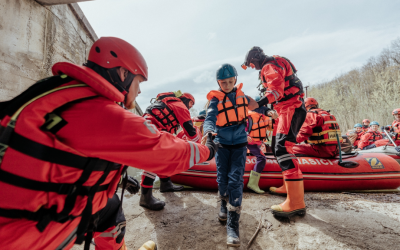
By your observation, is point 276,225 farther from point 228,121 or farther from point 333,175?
point 333,175

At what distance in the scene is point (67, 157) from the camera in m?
0.88

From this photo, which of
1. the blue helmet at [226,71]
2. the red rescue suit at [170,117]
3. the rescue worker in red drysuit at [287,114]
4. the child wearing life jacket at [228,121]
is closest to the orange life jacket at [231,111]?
the child wearing life jacket at [228,121]

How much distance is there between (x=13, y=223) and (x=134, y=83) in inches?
A: 38.7

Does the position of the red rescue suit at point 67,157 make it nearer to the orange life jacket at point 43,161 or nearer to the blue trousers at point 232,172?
the orange life jacket at point 43,161

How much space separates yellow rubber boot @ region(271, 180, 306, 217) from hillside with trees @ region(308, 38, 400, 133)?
80.1 ft

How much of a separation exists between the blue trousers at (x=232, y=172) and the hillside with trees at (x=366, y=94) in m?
25.2

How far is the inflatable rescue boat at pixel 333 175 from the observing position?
390cm

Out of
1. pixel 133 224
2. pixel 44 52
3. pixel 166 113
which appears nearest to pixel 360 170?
pixel 166 113

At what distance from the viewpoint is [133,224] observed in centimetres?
258

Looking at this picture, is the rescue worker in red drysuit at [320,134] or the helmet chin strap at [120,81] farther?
the rescue worker in red drysuit at [320,134]

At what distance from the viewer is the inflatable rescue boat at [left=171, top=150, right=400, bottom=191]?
154 inches

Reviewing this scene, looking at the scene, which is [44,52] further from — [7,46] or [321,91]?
[321,91]

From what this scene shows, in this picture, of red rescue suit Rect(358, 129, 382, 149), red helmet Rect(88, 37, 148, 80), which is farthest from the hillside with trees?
red helmet Rect(88, 37, 148, 80)

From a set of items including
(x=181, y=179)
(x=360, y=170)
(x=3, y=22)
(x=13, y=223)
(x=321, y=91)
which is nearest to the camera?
(x=13, y=223)
